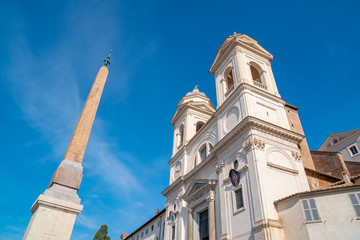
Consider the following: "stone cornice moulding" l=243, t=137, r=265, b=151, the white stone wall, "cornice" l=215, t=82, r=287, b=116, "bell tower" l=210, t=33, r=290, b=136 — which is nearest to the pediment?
"stone cornice moulding" l=243, t=137, r=265, b=151

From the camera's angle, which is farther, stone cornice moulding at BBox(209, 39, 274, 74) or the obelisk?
stone cornice moulding at BBox(209, 39, 274, 74)

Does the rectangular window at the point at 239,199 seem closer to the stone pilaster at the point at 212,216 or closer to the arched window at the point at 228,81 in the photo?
the stone pilaster at the point at 212,216

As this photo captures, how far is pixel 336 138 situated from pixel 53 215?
38542 mm

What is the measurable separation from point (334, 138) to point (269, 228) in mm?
29631

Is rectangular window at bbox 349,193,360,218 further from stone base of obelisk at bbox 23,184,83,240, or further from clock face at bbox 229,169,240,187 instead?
stone base of obelisk at bbox 23,184,83,240

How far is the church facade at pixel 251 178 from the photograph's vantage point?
11.7 m

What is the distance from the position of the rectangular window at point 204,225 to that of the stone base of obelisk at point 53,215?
13.0 meters

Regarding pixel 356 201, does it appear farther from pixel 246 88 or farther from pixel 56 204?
pixel 56 204

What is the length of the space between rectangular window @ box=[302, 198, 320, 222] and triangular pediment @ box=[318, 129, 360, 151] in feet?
85.7

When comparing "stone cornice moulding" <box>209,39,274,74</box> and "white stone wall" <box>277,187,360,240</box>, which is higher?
"stone cornice moulding" <box>209,39,274,74</box>

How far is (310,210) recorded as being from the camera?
38.8 ft

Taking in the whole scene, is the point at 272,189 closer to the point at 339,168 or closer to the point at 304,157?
the point at 304,157

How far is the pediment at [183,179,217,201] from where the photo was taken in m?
18.2

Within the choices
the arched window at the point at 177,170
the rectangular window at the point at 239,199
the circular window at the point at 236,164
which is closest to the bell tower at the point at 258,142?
the circular window at the point at 236,164
